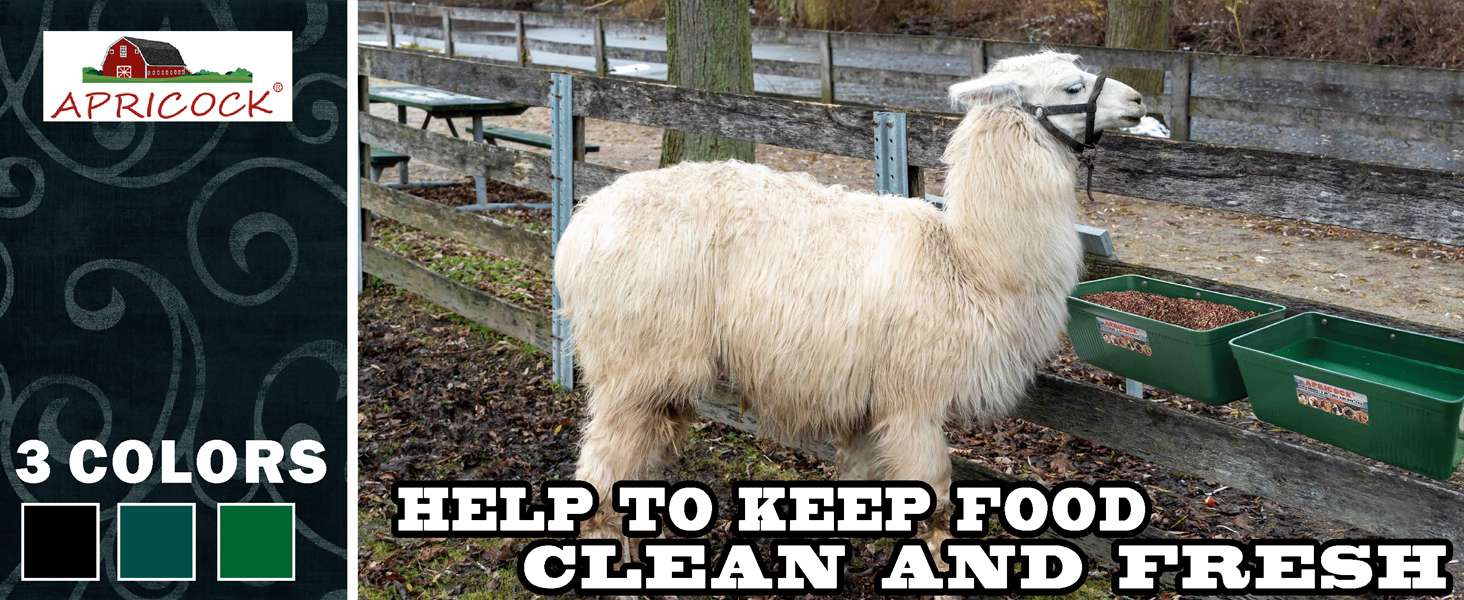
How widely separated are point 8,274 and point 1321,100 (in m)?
13.8

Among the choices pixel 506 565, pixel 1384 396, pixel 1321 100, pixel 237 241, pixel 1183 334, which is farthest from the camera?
pixel 1321 100

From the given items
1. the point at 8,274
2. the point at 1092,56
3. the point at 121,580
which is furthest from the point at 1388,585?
the point at 1092,56

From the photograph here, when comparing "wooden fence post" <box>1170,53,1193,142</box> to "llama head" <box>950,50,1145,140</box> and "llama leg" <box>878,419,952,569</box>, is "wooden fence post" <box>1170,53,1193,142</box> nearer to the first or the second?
"llama head" <box>950,50,1145,140</box>

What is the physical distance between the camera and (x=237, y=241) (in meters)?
3.33

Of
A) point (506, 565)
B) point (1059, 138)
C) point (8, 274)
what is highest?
point (1059, 138)

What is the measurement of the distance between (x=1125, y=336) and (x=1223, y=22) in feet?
51.9

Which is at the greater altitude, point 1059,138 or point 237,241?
point 1059,138

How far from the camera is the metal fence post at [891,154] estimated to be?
4.50 metres

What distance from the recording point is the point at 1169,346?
367 centimetres

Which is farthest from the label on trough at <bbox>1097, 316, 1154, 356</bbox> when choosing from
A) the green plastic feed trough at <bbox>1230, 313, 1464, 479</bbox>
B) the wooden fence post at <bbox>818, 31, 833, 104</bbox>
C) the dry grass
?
the dry grass

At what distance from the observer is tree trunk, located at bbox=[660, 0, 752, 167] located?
7656 millimetres

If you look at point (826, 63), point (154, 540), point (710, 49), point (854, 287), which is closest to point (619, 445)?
point (854, 287)

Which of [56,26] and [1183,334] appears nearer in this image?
[56,26]

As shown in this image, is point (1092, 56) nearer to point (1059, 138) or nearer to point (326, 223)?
point (1059, 138)
